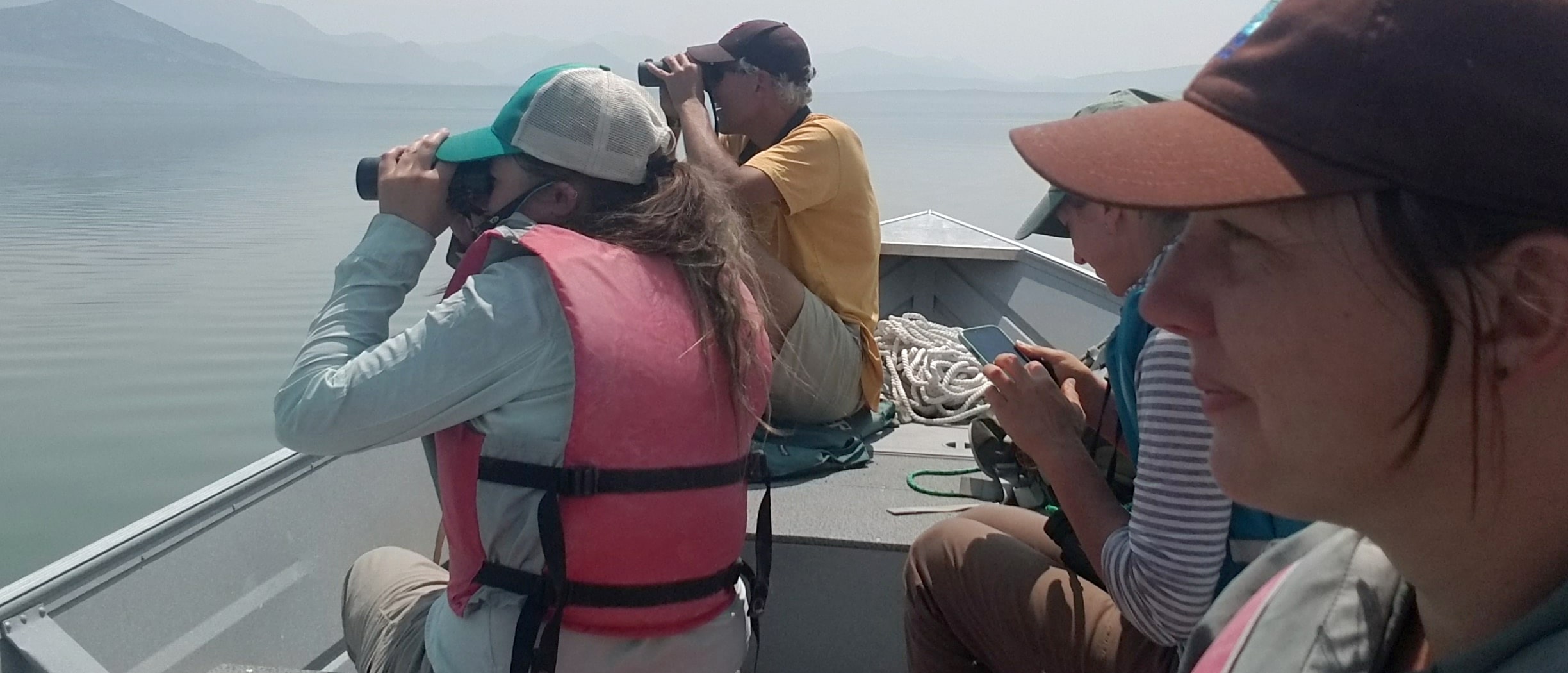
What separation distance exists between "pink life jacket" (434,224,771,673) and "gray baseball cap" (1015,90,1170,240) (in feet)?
2.05

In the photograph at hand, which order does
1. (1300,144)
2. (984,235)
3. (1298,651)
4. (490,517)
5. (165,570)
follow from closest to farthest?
(1300,144), (1298,651), (490,517), (165,570), (984,235)

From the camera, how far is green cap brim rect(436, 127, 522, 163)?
1.72 metres

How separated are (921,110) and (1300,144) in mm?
103173

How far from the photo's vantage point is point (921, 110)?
100812 millimetres

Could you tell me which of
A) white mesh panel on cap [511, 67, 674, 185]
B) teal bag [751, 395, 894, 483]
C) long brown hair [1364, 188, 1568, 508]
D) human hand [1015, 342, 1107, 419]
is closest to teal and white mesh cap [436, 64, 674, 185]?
white mesh panel on cap [511, 67, 674, 185]

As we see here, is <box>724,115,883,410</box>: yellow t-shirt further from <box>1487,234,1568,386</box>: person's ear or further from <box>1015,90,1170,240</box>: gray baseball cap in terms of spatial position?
<box>1487,234,1568,386</box>: person's ear

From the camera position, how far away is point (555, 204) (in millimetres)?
1717

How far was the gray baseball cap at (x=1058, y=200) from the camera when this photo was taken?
70.1 inches

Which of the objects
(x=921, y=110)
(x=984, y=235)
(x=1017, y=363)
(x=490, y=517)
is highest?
(x=1017, y=363)

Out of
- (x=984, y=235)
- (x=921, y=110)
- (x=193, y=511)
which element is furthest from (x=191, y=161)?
(x=921, y=110)

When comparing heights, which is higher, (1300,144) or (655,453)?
(1300,144)

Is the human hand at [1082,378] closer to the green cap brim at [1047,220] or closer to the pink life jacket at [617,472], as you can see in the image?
the green cap brim at [1047,220]

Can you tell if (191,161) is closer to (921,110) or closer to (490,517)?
(490,517)

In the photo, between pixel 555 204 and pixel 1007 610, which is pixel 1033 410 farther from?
pixel 555 204
